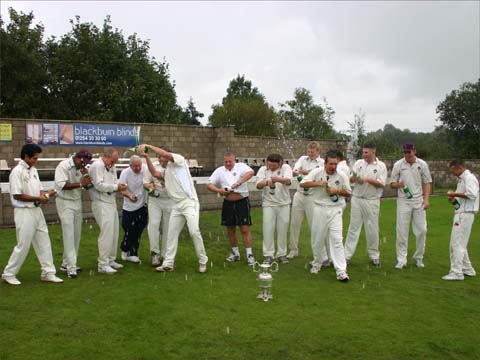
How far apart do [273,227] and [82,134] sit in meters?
14.8

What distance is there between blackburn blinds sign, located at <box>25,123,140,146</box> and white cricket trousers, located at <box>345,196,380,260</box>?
1504 cm

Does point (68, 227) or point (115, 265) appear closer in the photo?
point (68, 227)

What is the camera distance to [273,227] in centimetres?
926

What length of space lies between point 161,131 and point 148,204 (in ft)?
50.2

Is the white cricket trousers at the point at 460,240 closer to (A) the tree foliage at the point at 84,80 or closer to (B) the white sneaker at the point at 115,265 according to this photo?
(B) the white sneaker at the point at 115,265

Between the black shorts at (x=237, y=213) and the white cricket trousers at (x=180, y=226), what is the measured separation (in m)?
0.93

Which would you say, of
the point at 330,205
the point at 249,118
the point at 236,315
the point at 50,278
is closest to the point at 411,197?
the point at 330,205

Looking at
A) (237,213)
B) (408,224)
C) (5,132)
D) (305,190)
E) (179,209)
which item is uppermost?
(5,132)

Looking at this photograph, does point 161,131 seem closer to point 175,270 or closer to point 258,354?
point 175,270

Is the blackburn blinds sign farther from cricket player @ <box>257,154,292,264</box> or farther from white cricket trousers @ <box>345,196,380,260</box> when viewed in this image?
white cricket trousers @ <box>345,196,380,260</box>

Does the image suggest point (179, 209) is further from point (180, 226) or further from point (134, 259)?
point (134, 259)

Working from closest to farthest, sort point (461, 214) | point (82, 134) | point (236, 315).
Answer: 1. point (236, 315)
2. point (461, 214)
3. point (82, 134)

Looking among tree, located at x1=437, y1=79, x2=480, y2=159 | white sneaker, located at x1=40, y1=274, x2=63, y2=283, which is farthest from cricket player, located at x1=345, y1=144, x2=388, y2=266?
tree, located at x1=437, y1=79, x2=480, y2=159

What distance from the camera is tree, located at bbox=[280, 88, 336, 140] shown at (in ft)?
169
